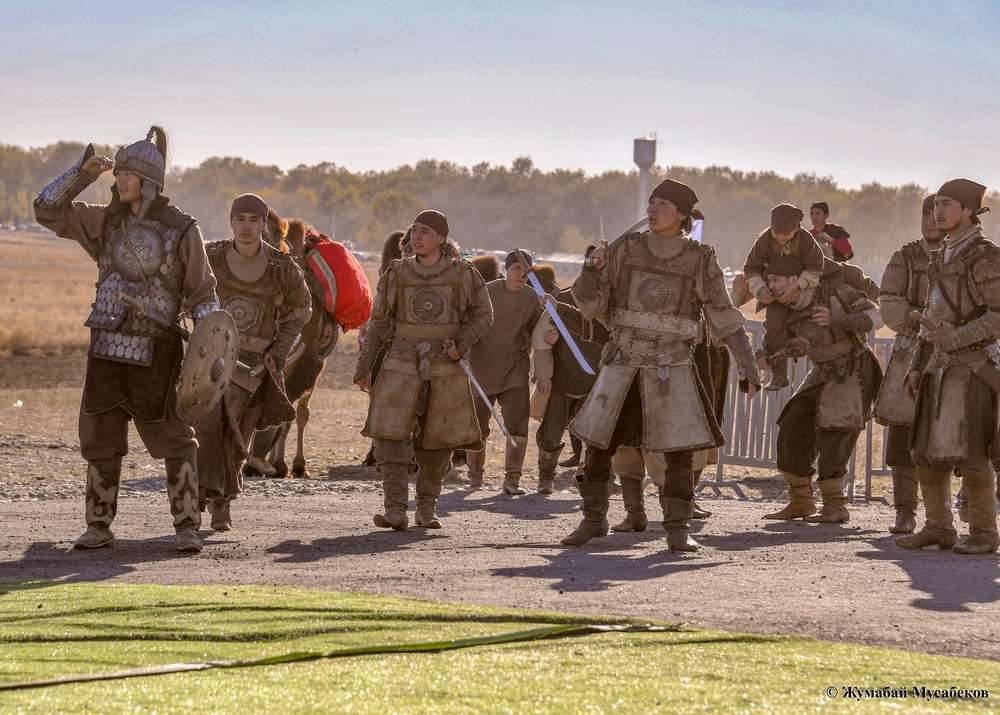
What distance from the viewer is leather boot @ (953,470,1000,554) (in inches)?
405

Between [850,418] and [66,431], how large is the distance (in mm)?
8821

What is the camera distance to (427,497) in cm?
1146

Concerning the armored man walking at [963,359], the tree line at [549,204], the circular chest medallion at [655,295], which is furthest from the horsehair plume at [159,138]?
the tree line at [549,204]

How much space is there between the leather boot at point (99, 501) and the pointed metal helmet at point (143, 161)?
1.47 m

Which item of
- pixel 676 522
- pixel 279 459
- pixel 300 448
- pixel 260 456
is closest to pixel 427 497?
pixel 676 522

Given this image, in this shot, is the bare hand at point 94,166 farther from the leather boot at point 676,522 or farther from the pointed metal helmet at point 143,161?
the leather boot at point 676,522

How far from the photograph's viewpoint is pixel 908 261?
11102 mm

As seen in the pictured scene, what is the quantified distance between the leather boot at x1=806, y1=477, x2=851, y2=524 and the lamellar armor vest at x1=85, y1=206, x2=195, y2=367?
505cm

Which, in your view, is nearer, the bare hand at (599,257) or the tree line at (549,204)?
the bare hand at (599,257)

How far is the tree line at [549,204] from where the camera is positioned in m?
137

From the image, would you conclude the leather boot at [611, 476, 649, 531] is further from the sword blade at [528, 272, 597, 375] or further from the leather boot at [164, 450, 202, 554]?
the leather boot at [164, 450, 202, 554]

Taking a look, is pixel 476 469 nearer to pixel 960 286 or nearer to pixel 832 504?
pixel 832 504

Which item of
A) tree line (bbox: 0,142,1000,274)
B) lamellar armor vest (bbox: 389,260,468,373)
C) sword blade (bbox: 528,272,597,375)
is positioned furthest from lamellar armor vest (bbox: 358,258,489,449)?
tree line (bbox: 0,142,1000,274)

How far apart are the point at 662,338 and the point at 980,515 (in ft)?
6.96
